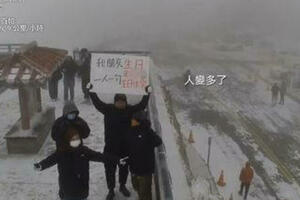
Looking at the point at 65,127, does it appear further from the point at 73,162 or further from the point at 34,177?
the point at 34,177

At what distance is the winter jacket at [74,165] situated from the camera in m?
5.05

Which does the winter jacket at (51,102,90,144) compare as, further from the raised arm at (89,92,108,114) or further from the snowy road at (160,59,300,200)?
the snowy road at (160,59,300,200)

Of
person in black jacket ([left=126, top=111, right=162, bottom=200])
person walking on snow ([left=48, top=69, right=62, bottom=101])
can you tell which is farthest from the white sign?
person walking on snow ([left=48, top=69, right=62, bottom=101])

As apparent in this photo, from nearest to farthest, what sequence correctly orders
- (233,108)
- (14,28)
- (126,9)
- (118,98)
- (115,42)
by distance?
(118,98)
(233,108)
(14,28)
(115,42)
(126,9)

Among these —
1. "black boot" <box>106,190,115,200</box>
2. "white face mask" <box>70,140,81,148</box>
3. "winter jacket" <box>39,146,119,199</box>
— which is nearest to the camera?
"white face mask" <box>70,140,81,148</box>

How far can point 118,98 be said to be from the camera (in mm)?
5727

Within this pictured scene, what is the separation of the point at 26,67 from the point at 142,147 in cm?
398

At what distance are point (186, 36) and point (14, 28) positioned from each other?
89.8 ft

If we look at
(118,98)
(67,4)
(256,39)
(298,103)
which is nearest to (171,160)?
(118,98)

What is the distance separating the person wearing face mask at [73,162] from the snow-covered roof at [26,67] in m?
3.22

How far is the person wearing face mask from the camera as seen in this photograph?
4992 millimetres

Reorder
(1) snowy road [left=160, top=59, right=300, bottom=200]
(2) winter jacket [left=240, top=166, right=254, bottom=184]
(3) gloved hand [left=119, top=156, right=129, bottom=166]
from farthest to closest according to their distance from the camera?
(1) snowy road [left=160, top=59, right=300, bottom=200] → (2) winter jacket [left=240, top=166, right=254, bottom=184] → (3) gloved hand [left=119, top=156, right=129, bottom=166]

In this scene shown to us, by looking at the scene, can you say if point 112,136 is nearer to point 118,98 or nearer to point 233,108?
point 118,98

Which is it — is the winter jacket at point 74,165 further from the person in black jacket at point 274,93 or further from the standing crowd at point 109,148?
the person in black jacket at point 274,93
